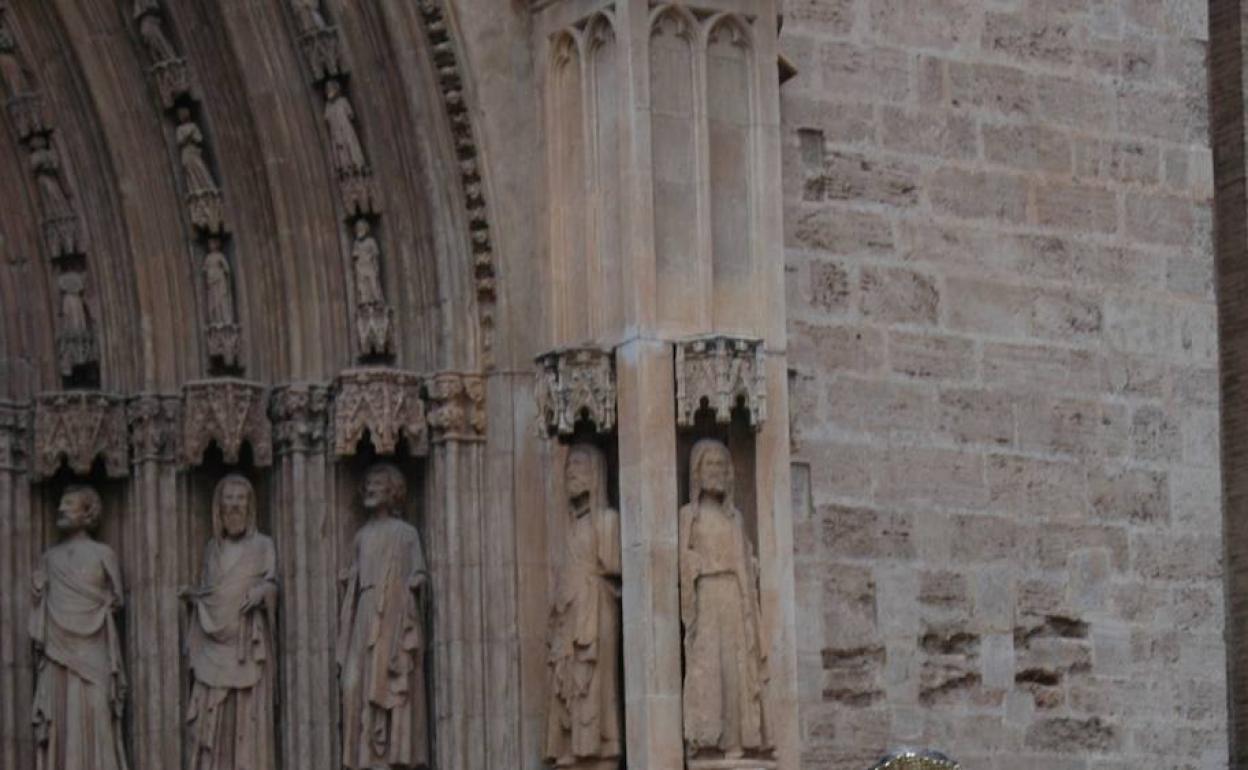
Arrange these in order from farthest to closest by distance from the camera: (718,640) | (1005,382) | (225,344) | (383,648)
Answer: (1005,382) → (225,344) → (383,648) → (718,640)

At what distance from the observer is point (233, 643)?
46.7ft

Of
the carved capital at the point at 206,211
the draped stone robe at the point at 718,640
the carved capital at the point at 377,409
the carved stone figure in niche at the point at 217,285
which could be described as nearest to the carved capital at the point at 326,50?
the carved capital at the point at 206,211

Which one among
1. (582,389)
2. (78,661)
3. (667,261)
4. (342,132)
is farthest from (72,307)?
(667,261)

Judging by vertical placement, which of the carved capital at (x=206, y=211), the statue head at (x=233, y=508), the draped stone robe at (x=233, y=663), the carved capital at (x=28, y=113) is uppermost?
the carved capital at (x=28, y=113)

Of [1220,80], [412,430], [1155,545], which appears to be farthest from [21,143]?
[1220,80]

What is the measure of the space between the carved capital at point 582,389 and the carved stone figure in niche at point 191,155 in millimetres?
1449

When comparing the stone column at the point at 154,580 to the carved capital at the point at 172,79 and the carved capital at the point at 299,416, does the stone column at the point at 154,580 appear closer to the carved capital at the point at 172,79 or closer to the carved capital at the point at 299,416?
the carved capital at the point at 299,416

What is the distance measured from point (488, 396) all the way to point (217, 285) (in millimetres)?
1054

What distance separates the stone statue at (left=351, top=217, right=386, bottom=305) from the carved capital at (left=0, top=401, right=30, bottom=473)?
4.18 ft

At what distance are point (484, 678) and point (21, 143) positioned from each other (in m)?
2.56

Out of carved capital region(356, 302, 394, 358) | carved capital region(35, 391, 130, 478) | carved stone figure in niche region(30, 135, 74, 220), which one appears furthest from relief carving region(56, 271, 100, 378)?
carved capital region(356, 302, 394, 358)

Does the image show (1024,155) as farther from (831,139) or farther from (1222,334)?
(1222,334)

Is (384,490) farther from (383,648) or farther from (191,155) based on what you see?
(191,155)

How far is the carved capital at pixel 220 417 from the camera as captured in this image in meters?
14.3
